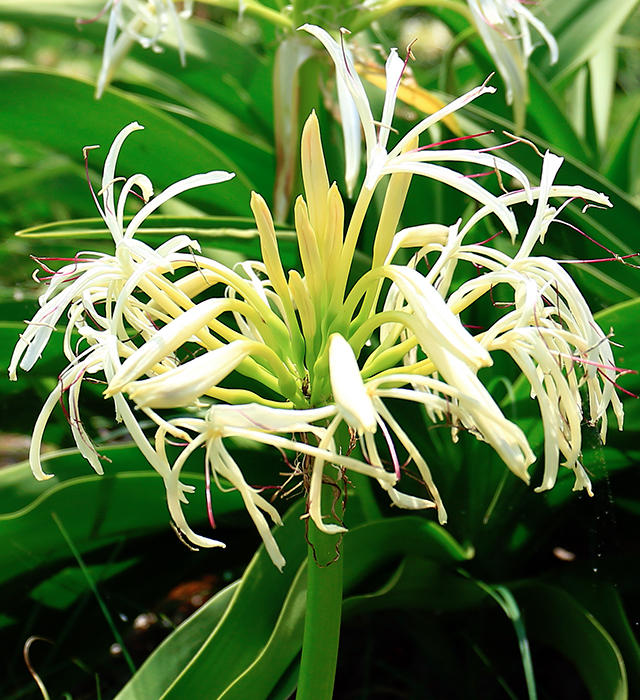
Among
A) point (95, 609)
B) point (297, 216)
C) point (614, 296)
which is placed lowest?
point (95, 609)

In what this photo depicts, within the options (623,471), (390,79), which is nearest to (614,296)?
(623,471)

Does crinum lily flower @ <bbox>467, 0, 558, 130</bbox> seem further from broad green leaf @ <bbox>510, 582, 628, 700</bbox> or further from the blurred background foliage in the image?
Answer: broad green leaf @ <bbox>510, 582, 628, 700</bbox>

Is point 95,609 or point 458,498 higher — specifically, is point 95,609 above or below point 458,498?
below

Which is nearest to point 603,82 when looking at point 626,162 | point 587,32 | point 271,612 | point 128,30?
point 587,32

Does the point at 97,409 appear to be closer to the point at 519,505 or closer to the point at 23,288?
the point at 23,288

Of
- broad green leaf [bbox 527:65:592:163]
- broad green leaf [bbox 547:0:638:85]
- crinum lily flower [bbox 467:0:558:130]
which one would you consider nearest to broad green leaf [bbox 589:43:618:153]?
broad green leaf [bbox 547:0:638:85]

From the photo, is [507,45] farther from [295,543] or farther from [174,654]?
[174,654]
